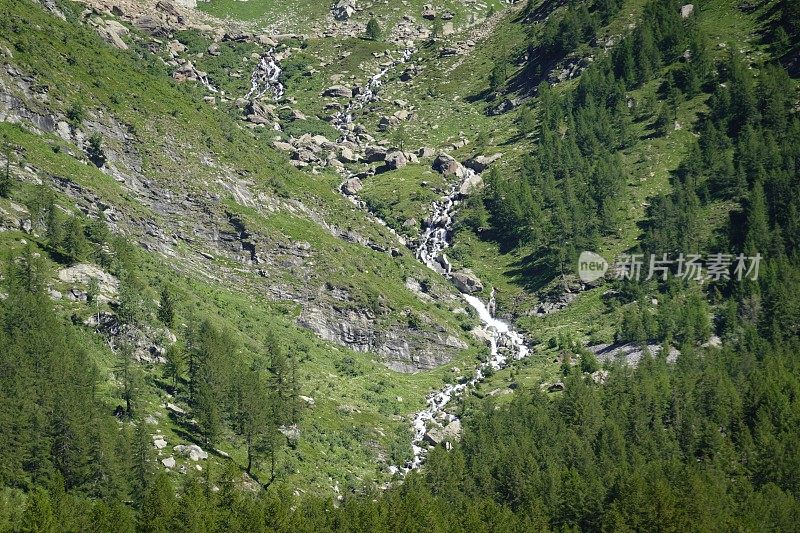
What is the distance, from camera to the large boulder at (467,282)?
163m

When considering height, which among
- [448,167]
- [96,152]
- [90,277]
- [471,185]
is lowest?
[90,277]

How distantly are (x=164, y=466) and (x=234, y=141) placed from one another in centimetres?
10067

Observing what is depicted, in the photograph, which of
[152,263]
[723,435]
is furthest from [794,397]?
[152,263]

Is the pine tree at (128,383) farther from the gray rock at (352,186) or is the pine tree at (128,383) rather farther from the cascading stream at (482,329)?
the gray rock at (352,186)

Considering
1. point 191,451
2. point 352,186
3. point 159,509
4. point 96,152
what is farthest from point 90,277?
point 352,186

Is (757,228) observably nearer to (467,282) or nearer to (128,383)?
(467,282)

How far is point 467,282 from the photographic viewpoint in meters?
164

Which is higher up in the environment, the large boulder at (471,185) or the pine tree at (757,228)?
the large boulder at (471,185)

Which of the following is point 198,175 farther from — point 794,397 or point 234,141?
point 794,397

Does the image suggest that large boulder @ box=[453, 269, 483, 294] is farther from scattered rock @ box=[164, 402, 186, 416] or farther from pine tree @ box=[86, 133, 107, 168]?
scattered rock @ box=[164, 402, 186, 416]

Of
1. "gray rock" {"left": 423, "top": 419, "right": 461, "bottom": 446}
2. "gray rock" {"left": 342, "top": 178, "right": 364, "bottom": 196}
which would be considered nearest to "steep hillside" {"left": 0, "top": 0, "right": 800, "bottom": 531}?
"gray rock" {"left": 423, "top": 419, "right": 461, "bottom": 446}

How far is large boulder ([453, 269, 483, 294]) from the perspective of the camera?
16338 centimetres

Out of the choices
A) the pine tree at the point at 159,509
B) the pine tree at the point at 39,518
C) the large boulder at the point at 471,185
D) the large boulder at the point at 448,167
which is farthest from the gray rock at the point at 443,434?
the large boulder at the point at 448,167

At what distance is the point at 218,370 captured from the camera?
96375mm
